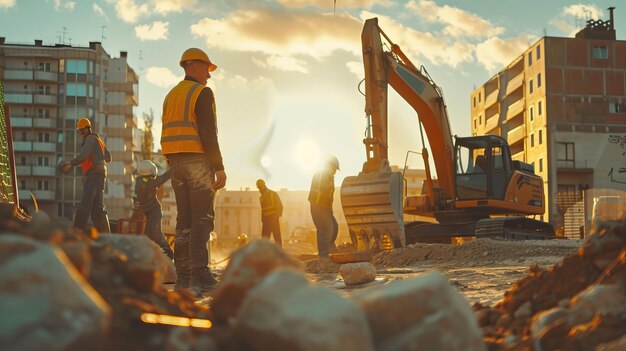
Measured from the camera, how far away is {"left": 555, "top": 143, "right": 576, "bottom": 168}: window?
60.4 m

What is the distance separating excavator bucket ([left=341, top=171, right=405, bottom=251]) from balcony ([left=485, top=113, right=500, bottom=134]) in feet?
200

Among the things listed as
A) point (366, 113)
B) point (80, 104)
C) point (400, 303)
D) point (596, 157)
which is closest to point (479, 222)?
point (366, 113)

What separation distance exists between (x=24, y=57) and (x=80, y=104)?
6.80 m

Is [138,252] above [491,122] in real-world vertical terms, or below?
below

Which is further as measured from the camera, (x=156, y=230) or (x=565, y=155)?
(x=565, y=155)

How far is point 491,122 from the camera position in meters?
76.2

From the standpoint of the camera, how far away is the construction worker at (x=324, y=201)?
44.5 ft

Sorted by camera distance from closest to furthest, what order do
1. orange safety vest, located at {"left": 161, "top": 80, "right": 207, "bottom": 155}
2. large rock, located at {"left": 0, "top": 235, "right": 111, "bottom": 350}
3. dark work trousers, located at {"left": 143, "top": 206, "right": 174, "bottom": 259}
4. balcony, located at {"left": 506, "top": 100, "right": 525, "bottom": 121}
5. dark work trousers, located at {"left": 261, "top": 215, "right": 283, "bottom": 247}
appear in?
large rock, located at {"left": 0, "top": 235, "right": 111, "bottom": 350} < orange safety vest, located at {"left": 161, "top": 80, "right": 207, "bottom": 155} < dark work trousers, located at {"left": 143, "top": 206, "right": 174, "bottom": 259} < dark work trousers, located at {"left": 261, "top": 215, "right": 283, "bottom": 247} < balcony, located at {"left": 506, "top": 100, "right": 525, "bottom": 121}

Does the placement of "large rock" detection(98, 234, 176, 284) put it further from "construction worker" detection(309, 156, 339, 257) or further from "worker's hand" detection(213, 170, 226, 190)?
"construction worker" detection(309, 156, 339, 257)

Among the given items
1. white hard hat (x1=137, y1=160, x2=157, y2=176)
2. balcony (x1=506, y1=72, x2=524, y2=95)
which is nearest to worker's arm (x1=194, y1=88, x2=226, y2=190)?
white hard hat (x1=137, y1=160, x2=157, y2=176)

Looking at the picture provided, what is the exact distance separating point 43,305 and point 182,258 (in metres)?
5.05

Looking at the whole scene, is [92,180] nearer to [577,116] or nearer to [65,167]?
[65,167]

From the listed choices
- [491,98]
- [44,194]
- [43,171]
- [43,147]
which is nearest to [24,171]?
[43,171]

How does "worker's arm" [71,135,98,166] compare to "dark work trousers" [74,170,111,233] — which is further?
"worker's arm" [71,135,98,166]
